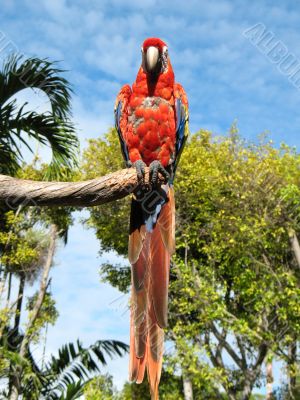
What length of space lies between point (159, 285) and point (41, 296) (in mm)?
9780

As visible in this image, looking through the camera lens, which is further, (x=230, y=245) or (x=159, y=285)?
(x=230, y=245)

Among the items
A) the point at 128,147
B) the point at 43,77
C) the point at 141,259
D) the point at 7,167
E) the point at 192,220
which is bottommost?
the point at 141,259

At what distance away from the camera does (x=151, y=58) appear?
145 inches

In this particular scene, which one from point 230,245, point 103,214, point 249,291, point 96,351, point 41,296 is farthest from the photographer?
point 103,214

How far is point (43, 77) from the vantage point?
6.82 m

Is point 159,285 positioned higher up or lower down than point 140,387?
lower down

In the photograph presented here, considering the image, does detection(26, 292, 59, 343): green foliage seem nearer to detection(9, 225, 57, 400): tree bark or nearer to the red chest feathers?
detection(9, 225, 57, 400): tree bark

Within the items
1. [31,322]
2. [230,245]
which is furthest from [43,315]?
[230,245]

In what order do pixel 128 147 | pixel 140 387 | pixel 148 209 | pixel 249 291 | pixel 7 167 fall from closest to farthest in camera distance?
pixel 148 209 → pixel 128 147 → pixel 7 167 → pixel 249 291 → pixel 140 387

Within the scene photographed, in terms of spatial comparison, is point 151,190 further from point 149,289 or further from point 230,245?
point 230,245

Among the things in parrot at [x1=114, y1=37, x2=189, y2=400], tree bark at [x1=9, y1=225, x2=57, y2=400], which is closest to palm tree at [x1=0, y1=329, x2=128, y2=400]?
tree bark at [x1=9, y1=225, x2=57, y2=400]

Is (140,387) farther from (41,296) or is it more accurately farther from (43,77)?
(43,77)

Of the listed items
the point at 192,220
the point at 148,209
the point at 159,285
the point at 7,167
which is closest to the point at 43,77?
the point at 7,167

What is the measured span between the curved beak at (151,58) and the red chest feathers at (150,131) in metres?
0.24
